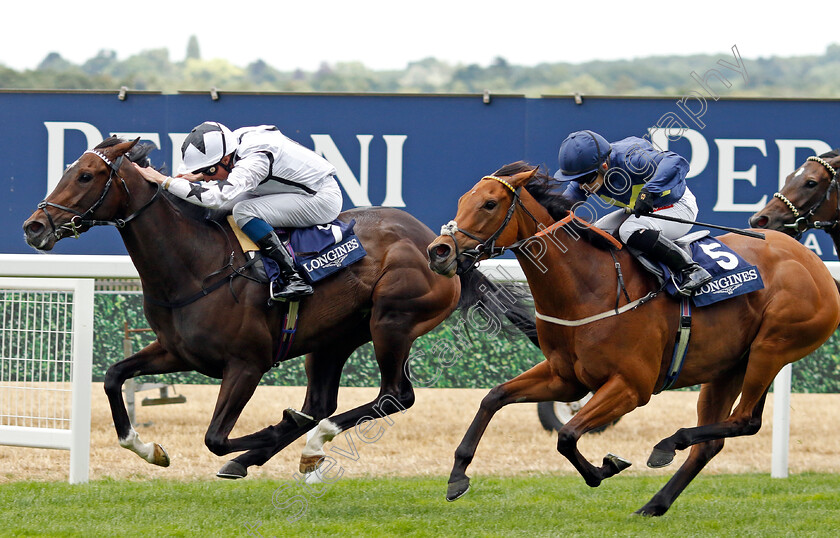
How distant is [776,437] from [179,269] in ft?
11.7

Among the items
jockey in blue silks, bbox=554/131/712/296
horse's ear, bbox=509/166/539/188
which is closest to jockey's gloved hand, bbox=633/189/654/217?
jockey in blue silks, bbox=554/131/712/296

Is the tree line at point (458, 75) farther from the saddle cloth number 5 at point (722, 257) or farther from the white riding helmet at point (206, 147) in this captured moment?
the saddle cloth number 5 at point (722, 257)

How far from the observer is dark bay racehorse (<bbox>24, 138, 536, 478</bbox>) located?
459 centimetres

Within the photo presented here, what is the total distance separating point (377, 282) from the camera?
16.8 feet

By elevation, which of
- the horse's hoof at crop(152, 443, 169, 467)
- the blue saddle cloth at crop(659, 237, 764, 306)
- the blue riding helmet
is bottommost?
the horse's hoof at crop(152, 443, 169, 467)

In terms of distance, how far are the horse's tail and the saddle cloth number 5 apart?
3.40 feet

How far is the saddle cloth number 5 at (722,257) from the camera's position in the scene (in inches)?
180

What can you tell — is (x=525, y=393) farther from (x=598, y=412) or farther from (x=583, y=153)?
(x=583, y=153)

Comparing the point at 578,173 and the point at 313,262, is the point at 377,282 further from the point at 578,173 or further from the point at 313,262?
the point at 578,173

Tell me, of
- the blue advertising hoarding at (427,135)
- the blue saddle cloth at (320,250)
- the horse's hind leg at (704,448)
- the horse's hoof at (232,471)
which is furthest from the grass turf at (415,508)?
the blue advertising hoarding at (427,135)

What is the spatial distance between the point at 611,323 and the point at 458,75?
196 ft

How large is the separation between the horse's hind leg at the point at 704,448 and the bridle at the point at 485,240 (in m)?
1.45

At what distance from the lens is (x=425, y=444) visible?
7.10 m

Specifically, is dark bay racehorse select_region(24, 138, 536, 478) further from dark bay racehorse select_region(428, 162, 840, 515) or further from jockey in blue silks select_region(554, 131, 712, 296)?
Result: jockey in blue silks select_region(554, 131, 712, 296)
